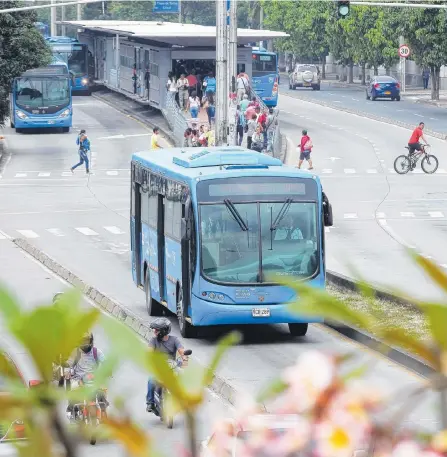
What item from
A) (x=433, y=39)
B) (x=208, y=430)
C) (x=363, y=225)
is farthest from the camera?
(x=433, y=39)

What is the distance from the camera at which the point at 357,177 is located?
153ft

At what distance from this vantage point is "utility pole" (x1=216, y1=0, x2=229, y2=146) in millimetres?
37812

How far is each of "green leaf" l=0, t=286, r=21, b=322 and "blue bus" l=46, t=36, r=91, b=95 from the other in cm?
8059

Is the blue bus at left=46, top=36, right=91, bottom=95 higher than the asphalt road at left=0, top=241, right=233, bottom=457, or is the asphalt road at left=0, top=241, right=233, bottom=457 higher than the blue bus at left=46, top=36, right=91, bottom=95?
the asphalt road at left=0, top=241, right=233, bottom=457

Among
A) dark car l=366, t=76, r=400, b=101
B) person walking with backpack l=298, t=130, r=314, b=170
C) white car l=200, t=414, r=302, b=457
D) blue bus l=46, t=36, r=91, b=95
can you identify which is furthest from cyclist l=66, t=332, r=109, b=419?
dark car l=366, t=76, r=400, b=101

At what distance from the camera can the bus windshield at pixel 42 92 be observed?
60156 mm

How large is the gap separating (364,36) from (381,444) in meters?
97.8

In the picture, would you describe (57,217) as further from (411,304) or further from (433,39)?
(433,39)

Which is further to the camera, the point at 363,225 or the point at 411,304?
the point at 363,225

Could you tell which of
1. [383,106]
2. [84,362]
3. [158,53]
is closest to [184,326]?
[84,362]

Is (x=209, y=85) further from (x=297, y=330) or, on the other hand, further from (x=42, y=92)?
(x=297, y=330)

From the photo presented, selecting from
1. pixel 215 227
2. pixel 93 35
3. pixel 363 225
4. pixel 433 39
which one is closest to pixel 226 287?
pixel 215 227

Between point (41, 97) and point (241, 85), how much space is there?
9.41 metres

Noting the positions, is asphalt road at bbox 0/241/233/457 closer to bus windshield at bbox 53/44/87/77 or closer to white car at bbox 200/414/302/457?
white car at bbox 200/414/302/457
